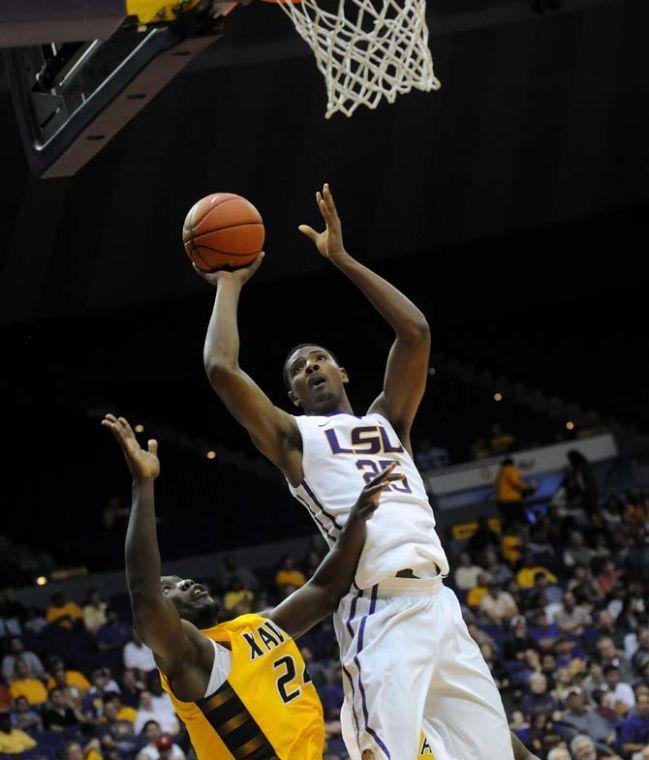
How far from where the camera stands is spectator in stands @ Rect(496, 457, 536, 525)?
1714 centimetres

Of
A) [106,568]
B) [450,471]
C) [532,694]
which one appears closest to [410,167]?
[450,471]

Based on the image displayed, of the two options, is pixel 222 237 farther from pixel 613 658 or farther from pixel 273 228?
pixel 273 228

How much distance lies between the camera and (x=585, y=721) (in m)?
10.8

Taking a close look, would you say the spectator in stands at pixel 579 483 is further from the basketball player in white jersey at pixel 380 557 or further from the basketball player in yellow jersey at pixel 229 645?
the basketball player in yellow jersey at pixel 229 645

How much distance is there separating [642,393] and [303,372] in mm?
16810

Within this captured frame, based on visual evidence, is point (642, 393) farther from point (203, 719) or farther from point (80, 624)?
point (203, 719)

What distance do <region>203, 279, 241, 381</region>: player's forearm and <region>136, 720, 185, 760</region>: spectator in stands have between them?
5671 millimetres

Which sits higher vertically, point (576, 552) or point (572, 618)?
point (572, 618)

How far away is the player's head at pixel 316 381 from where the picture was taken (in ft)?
15.8

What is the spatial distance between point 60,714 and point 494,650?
3.89 metres

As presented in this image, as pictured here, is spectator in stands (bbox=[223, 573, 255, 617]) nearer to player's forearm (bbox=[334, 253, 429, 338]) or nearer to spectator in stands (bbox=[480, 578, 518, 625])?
spectator in stands (bbox=[480, 578, 518, 625])

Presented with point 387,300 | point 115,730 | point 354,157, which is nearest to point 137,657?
point 115,730

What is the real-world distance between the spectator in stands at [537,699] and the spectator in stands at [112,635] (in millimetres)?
3542

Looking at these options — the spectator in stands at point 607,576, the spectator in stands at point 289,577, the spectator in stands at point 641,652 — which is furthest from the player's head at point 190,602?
the spectator in stands at point 607,576
